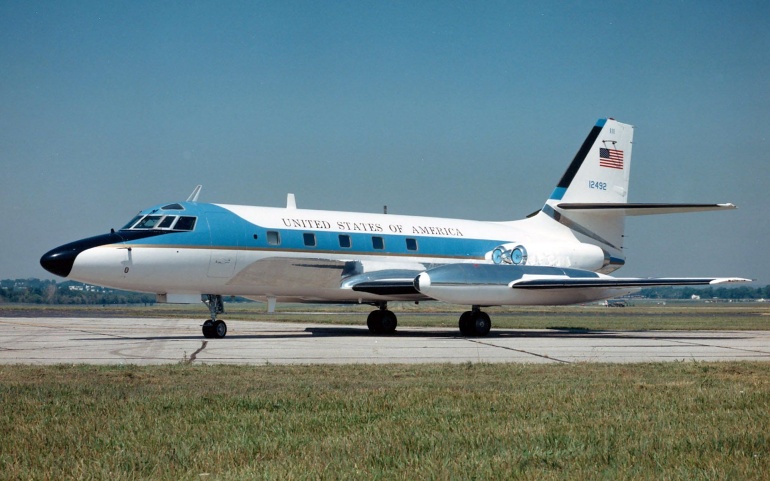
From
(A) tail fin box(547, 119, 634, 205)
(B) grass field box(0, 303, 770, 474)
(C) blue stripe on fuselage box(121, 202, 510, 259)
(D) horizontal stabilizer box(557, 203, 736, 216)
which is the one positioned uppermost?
(A) tail fin box(547, 119, 634, 205)

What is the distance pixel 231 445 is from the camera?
6422 millimetres

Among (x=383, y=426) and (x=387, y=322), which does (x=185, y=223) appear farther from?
(x=383, y=426)

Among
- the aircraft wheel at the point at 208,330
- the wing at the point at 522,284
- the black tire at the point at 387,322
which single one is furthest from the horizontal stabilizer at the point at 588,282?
the aircraft wheel at the point at 208,330

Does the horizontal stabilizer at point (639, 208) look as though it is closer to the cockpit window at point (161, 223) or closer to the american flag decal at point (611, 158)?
the american flag decal at point (611, 158)

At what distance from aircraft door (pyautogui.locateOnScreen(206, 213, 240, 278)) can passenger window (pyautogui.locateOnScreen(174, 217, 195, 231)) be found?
0.42 meters

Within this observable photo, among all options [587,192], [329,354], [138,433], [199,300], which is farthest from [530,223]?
[138,433]

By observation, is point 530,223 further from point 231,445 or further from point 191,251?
point 231,445

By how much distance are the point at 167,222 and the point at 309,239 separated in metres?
3.88

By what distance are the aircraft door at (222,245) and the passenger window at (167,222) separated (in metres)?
0.88

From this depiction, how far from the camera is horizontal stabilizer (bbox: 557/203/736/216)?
23911 mm

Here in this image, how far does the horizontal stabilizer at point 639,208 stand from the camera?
23911 millimetres

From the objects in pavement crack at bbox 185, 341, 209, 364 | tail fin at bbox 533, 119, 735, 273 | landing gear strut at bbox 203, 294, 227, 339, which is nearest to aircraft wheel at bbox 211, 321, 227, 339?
landing gear strut at bbox 203, 294, 227, 339

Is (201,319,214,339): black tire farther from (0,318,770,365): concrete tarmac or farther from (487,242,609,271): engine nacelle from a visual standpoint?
(487,242,609,271): engine nacelle

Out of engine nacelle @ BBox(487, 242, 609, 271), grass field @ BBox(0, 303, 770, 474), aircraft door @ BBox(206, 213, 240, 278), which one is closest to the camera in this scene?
grass field @ BBox(0, 303, 770, 474)
